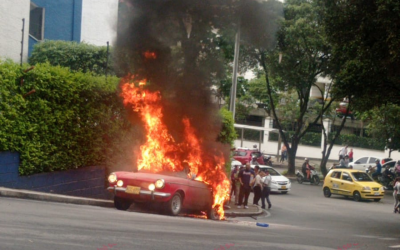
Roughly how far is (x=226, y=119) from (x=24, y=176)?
861 cm

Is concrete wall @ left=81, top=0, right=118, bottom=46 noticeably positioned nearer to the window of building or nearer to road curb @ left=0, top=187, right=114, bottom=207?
the window of building

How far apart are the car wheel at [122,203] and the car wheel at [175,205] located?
109 cm

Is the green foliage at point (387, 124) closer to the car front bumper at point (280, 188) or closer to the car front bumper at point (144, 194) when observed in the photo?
the car front bumper at point (280, 188)

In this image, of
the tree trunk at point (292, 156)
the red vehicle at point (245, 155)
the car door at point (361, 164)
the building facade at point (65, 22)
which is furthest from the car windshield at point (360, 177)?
the building facade at point (65, 22)

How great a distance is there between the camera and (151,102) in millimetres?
15438

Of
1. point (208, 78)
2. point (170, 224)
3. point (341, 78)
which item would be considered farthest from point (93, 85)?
point (341, 78)

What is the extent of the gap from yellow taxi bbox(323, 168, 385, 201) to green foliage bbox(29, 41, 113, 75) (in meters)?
12.6

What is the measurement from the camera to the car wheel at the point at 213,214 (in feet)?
48.8

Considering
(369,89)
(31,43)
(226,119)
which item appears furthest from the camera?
(31,43)

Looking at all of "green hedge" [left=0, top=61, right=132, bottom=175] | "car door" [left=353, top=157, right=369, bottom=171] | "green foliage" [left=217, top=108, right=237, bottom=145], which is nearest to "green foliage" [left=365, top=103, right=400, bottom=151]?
"car door" [left=353, top=157, right=369, bottom=171]

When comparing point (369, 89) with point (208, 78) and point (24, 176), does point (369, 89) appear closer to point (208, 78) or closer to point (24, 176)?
point (208, 78)

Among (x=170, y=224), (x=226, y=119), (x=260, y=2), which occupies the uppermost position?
(x=260, y=2)

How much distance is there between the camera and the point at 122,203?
45.1ft

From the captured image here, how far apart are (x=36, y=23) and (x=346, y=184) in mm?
16177
